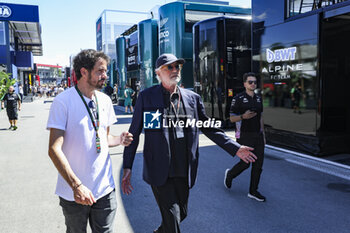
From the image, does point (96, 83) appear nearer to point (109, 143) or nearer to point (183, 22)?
point (109, 143)

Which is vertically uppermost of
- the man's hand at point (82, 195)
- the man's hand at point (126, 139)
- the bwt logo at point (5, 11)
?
the bwt logo at point (5, 11)

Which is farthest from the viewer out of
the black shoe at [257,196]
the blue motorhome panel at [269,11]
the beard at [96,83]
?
the blue motorhome panel at [269,11]

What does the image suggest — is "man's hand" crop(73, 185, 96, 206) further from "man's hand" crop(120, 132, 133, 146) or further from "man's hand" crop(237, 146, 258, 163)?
"man's hand" crop(237, 146, 258, 163)

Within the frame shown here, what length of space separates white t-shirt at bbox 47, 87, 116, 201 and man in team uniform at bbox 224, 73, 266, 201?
8.75 feet

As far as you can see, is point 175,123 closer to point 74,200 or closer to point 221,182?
point 74,200

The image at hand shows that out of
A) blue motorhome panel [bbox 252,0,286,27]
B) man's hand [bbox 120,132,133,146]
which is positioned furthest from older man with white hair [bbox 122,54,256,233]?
blue motorhome panel [bbox 252,0,286,27]

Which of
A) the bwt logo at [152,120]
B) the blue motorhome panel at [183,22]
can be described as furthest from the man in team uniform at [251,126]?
the blue motorhome panel at [183,22]

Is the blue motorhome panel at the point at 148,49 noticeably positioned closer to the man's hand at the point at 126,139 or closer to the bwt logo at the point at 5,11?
the bwt logo at the point at 5,11

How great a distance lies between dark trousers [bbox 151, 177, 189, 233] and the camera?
2424 millimetres

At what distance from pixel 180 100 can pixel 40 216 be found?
262 centimetres

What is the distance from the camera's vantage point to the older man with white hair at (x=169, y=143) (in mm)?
2469

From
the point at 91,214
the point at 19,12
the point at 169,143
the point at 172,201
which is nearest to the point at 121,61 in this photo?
the point at 19,12

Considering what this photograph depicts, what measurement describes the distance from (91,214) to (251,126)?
9.34 feet

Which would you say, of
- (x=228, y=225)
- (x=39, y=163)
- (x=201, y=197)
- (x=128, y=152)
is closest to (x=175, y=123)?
(x=128, y=152)
